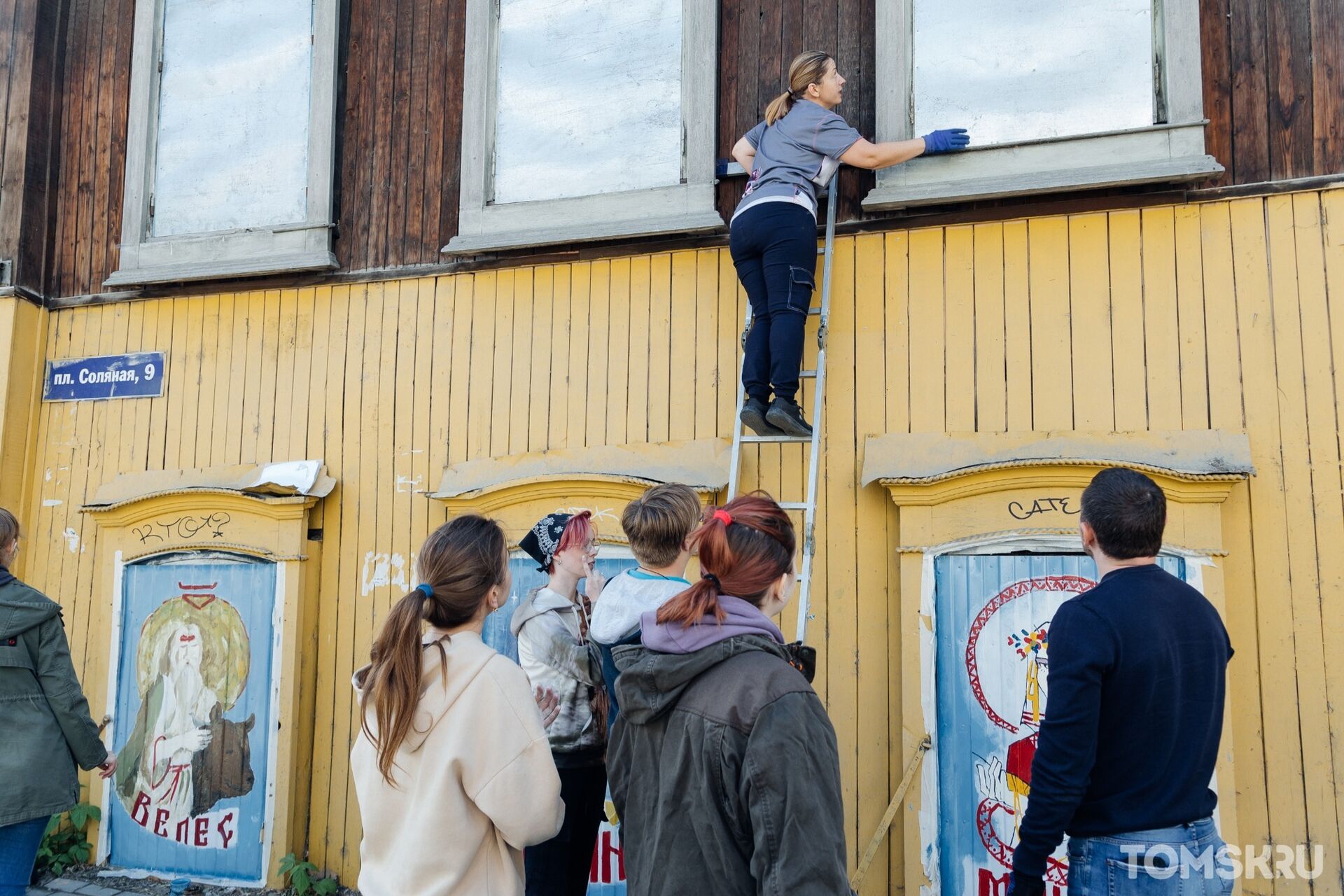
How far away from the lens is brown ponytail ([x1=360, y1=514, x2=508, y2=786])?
2.18m

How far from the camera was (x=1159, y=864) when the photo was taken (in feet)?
7.66

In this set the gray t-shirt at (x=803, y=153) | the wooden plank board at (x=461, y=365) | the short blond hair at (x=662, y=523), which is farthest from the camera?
the wooden plank board at (x=461, y=365)

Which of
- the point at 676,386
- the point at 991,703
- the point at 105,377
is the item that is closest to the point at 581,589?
the point at 676,386

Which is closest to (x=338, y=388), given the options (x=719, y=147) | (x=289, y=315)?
(x=289, y=315)

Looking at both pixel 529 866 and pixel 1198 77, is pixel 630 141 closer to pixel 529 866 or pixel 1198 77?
pixel 1198 77

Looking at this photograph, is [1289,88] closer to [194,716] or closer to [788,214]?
[788,214]

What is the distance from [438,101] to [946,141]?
2795mm

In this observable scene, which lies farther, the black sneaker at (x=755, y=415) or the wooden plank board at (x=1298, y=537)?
the black sneaker at (x=755, y=415)

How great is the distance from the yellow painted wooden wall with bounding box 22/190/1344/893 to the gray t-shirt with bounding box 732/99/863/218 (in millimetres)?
469

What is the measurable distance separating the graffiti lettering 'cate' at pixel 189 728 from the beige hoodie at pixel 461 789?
11.1ft

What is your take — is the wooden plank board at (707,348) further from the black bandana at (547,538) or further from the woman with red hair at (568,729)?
the woman with red hair at (568,729)

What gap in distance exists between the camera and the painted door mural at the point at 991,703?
13.2 ft

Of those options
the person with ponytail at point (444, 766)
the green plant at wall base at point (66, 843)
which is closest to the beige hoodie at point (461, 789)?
the person with ponytail at point (444, 766)

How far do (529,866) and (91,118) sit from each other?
559 cm
